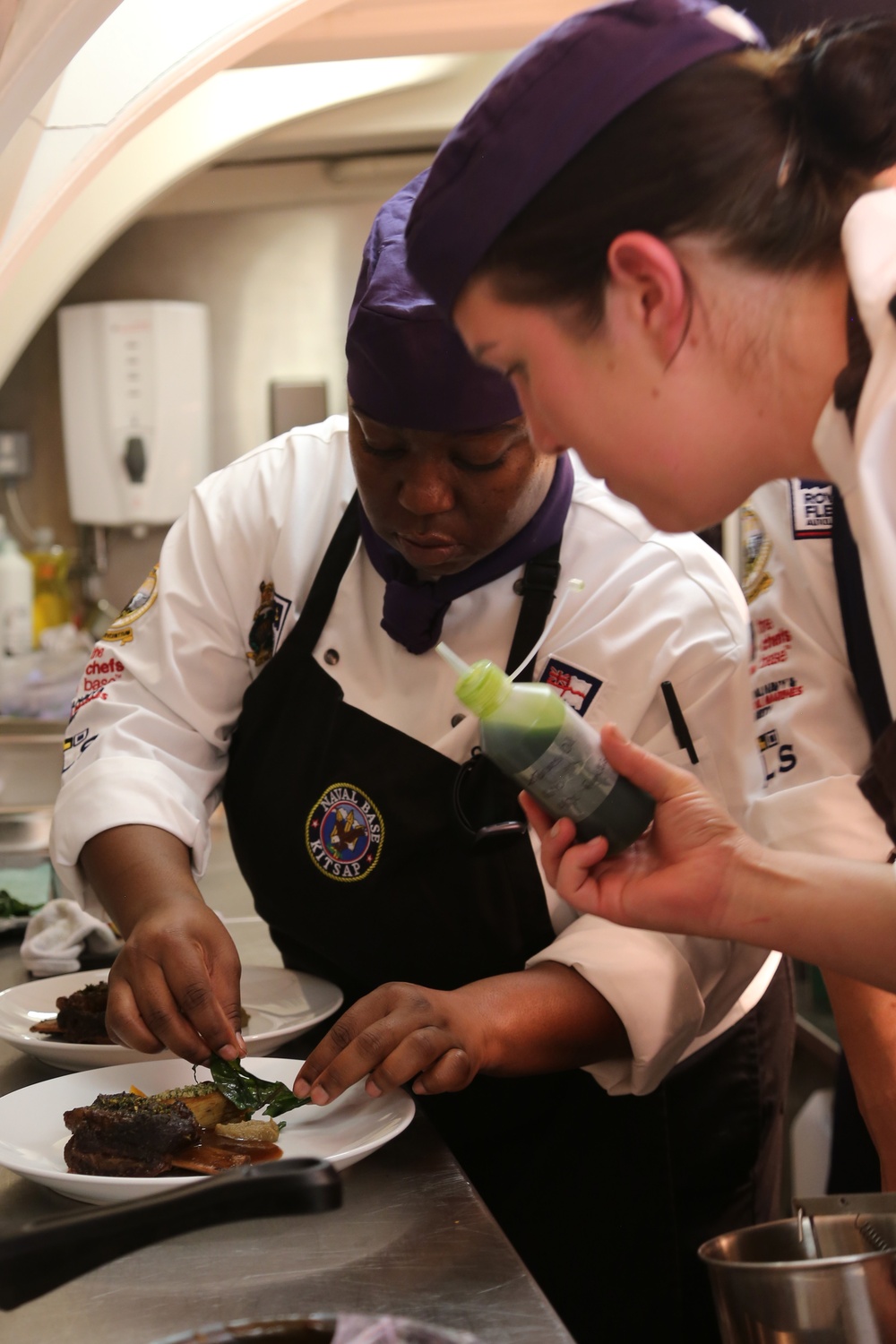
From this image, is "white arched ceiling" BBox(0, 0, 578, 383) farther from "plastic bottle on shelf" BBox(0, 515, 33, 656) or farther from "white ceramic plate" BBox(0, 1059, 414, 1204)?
"white ceramic plate" BBox(0, 1059, 414, 1204)

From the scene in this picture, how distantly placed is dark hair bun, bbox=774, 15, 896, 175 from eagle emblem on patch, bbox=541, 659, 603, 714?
708 mm

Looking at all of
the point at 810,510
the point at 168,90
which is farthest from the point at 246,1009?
the point at 168,90

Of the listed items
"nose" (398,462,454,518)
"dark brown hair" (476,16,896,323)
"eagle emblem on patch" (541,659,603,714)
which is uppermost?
"dark brown hair" (476,16,896,323)

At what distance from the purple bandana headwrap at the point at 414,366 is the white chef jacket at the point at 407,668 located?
0.28m

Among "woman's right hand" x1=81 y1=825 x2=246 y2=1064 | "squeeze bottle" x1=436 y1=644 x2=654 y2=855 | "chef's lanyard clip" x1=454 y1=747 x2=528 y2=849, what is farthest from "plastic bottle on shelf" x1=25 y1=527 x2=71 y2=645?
"squeeze bottle" x1=436 y1=644 x2=654 y2=855

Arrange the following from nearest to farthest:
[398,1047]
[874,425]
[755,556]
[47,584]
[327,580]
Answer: [874,425] < [398,1047] < [755,556] < [327,580] < [47,584]

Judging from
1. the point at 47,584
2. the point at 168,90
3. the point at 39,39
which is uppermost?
the point at 168,90

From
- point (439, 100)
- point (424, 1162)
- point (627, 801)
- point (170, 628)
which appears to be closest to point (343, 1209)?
point (424, 1162)

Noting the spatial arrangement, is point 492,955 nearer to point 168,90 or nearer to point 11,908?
point 11,908

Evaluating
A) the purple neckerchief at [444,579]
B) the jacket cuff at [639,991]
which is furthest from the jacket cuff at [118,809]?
the jacket cuff at [639,991]

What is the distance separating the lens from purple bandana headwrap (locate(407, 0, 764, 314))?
2.99 ft

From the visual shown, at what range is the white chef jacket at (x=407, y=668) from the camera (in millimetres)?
1416

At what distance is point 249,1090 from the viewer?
1229 millimetres

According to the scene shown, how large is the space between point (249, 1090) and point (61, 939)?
0.63 metres
